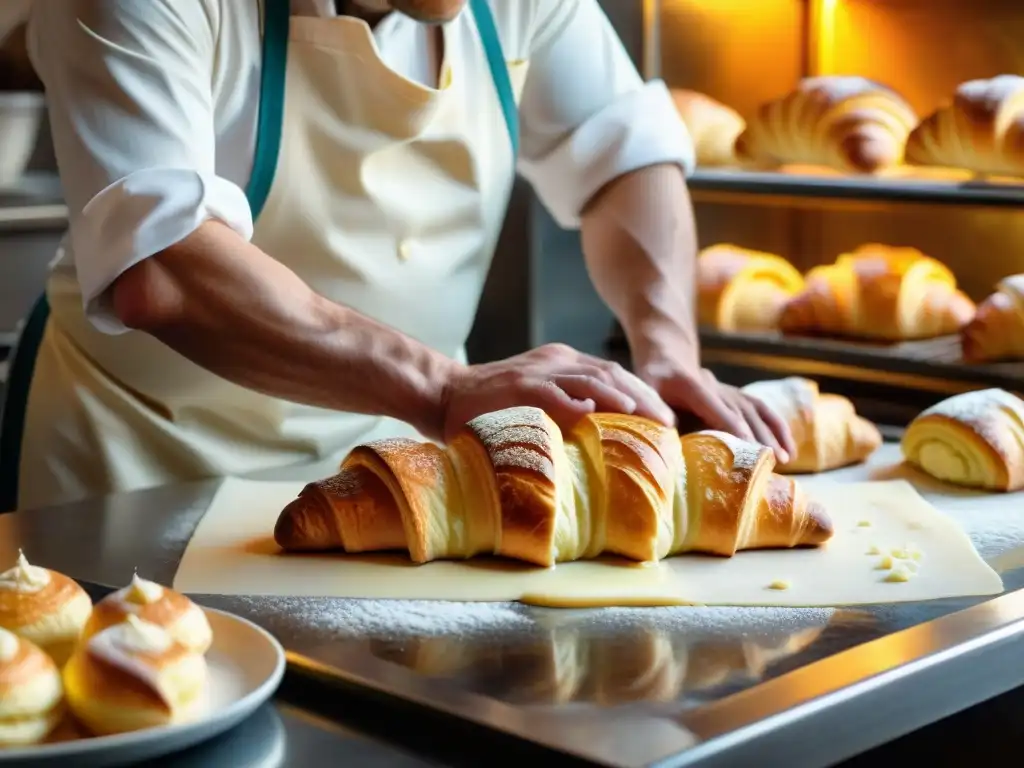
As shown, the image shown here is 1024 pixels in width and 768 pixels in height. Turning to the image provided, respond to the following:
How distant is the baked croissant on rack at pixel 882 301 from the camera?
7.10 feet

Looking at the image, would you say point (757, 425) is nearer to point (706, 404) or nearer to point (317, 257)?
point (706, 404)

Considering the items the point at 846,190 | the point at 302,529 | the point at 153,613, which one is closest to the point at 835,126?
the point at 846,190

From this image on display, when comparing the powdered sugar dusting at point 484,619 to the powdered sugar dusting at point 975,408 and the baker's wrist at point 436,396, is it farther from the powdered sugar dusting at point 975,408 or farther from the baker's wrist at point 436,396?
the powdered sugar dusting at point 975,408

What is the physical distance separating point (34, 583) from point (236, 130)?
79cm

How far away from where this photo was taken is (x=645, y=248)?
1.75 m

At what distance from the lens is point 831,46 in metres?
2.47

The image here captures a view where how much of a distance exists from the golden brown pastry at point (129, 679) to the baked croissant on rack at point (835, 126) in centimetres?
166

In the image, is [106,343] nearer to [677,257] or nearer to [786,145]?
[677,257]

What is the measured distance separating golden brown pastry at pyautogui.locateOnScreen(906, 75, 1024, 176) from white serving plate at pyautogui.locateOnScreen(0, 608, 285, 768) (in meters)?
1.51

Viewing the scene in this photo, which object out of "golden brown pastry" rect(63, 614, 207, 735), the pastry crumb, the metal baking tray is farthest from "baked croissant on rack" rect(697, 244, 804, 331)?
"golden brown pastry" rect(63, 614, 207, 735)

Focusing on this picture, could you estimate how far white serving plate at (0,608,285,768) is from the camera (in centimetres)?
71

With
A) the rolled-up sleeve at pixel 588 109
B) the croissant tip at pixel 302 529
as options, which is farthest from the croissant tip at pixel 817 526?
the rolled-up sleeve at pixel 588 109

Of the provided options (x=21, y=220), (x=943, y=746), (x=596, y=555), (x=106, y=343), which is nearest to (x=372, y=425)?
(x=106, y=343)

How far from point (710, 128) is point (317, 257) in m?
1.08
